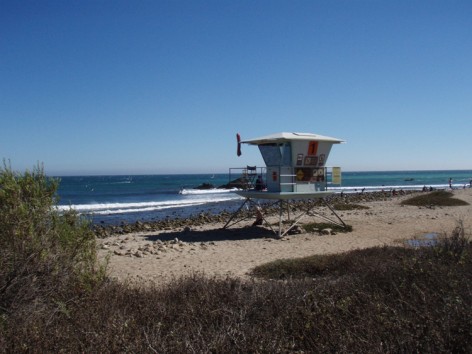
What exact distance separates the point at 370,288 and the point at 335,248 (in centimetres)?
879

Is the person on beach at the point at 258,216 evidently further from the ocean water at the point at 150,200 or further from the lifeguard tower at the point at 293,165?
the lifeguard tower at the point at 293,165

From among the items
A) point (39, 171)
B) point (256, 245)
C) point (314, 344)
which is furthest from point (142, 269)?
point (314, 344)

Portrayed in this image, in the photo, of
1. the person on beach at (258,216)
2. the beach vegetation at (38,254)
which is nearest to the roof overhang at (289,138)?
the person on beach at (258,216)

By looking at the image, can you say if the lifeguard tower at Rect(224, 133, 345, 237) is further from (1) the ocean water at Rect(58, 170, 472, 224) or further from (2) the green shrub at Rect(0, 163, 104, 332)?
(2) the green shrub at Rect(0, 163, 104, 332)

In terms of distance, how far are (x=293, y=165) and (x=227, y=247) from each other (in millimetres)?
4250

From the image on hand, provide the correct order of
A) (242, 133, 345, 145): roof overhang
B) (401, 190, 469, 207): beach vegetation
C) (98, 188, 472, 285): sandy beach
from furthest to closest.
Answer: (401, 190, 469, 207): beach vegetation, (242, 133, 345, 145): roof overhang, (98, 188, 472, 285): sandy beach

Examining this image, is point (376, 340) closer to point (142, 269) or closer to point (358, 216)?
point (142, 269)

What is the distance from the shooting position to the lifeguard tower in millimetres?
17000

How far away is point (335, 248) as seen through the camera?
15047 mm

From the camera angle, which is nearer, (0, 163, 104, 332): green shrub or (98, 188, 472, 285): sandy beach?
(0, 163, 104, 332): green shrub

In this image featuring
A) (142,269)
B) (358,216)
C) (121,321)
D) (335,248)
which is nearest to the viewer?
(121,321)

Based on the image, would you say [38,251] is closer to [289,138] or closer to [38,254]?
[38,254]

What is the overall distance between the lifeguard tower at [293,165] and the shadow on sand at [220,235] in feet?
3.97

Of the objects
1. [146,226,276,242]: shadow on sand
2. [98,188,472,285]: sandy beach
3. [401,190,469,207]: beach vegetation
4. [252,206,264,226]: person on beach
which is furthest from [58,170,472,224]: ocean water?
[401,190,469,207]: beach vegetation
